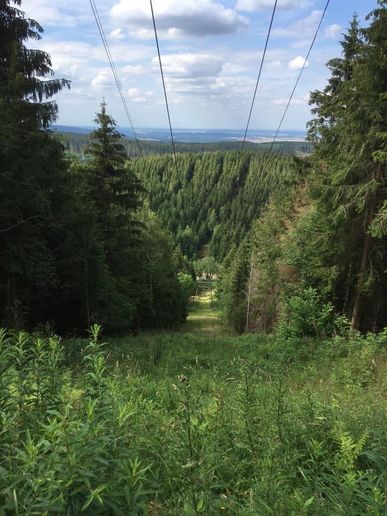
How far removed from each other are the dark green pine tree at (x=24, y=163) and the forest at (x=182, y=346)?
0.06m

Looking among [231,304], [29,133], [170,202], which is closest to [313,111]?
[29,133]

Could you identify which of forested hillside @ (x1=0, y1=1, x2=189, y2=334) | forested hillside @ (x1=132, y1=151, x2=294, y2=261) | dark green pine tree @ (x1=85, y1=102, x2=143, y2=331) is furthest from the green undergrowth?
forested hillside @ (x1=132, y1=151, x2=294, y2=261)

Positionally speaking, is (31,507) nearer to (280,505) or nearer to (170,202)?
(280,505)

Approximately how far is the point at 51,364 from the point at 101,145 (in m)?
18.4

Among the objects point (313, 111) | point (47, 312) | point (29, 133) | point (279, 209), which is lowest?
point (47, 312)

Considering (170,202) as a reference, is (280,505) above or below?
above

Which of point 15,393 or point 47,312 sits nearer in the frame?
point 15,393

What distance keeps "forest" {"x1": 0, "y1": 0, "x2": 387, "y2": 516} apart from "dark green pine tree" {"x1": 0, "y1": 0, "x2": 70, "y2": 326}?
0.06 m

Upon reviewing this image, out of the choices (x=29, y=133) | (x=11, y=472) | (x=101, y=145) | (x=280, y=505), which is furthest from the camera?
(x=101, y=145)

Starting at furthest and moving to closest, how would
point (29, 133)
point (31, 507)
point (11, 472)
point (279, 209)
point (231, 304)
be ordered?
point (231, 304) < point (279, 209) < point (29, 133) < point (11, 472) < point (31, 507)

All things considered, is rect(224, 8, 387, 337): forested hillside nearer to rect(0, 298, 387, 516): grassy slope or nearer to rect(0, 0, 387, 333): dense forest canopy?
rect(0, 0, 387, 333): dense forest canopy

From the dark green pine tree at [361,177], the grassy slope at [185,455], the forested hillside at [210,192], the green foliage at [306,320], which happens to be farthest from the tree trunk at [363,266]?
the forested hillside at [210,192]

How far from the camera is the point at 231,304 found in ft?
153

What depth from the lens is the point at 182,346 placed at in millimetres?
13367
